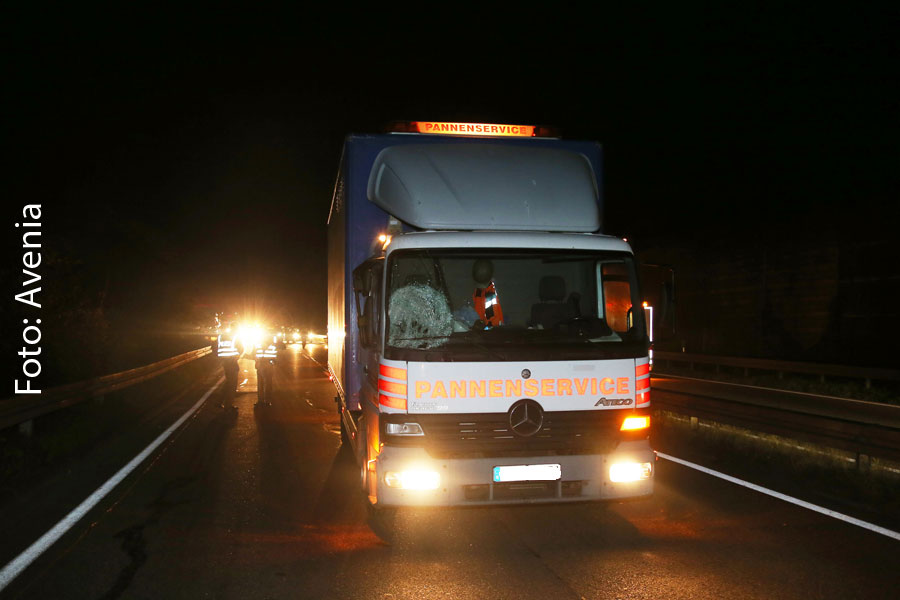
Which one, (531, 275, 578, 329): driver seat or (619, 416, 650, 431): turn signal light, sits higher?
(531, 275, 578, 329): driver seat

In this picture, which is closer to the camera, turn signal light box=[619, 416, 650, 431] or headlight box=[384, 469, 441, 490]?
headlight box=[384, 469, 441, 490]

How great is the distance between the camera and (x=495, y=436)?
Answer: 572cm

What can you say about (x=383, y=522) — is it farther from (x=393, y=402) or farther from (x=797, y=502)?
(x=797, y=502)

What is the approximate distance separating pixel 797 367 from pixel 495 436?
16.3 m

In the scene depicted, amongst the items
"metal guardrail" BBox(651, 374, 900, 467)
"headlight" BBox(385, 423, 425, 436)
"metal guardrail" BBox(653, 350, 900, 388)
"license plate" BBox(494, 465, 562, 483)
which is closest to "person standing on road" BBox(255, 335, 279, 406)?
"metal guardrail" BBox(651, 374, 900, 467)

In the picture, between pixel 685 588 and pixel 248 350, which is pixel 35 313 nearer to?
pixel 248 350

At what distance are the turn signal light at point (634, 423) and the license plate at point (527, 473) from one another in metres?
0.63

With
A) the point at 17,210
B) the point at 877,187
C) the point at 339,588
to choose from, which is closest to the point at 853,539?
the point at 339,588

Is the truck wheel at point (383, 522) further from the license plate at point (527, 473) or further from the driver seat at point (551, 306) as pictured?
the driver seat at point (551, 306)

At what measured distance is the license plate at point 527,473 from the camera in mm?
5688

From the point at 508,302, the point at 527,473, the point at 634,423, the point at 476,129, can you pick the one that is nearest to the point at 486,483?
the point at 527,473

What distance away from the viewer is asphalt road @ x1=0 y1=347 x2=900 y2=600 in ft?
15.9

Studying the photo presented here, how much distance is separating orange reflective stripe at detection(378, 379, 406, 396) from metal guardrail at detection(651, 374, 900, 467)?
490 cm

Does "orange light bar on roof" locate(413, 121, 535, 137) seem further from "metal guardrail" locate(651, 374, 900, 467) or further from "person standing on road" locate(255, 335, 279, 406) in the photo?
"person standing on road" locate(255, 335, 279, 406)
